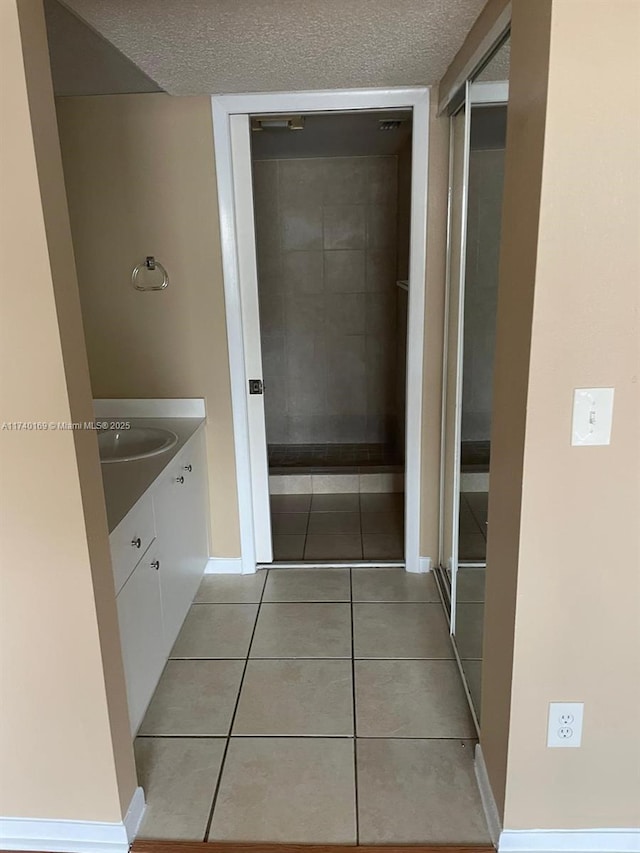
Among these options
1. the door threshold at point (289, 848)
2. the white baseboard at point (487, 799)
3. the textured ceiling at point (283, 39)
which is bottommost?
the door threshold at point (289, 848)

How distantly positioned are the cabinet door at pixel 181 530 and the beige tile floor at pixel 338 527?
0.56 metres

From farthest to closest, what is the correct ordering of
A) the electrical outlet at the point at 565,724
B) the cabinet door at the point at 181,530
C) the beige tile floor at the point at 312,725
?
the cabinet door at the point at 181,530 → the beige tile floor at the point at 312,725 → the electrical outlet at the point at 565,724

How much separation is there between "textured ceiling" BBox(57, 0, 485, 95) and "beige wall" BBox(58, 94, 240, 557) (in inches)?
11.8

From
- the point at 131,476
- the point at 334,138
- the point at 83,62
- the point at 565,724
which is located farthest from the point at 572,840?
the point at 334,138

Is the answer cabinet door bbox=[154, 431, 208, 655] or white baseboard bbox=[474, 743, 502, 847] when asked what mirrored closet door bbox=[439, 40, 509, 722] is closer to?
white baseboard bbox=[474, 743, 502, 847]

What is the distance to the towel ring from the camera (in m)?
2.82

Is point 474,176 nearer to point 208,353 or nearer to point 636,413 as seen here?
point 636,413

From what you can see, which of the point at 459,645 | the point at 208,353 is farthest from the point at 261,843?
the point at 208,353

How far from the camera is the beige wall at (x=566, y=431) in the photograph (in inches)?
48.6

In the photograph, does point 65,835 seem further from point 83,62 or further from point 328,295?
point 328,295

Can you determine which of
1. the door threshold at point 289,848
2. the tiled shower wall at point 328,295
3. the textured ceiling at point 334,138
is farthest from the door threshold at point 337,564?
the textured ceiling at point 334,138

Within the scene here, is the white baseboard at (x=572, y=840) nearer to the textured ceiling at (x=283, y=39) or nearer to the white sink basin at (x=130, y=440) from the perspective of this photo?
the white sink basin at (x=130, y=440)

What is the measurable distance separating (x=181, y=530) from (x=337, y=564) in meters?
0.93

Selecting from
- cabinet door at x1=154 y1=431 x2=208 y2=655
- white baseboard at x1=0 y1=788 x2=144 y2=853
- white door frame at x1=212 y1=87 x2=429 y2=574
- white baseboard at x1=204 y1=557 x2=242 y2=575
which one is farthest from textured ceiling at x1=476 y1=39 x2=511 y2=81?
white baseboard at x1=204 y1=557 x2=242 y2=575
